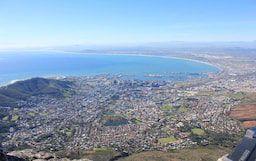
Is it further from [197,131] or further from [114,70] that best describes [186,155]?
[114,70]

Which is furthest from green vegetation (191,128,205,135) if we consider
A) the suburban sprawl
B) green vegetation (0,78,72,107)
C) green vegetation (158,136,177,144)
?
green vegetation (0,78,72,107)

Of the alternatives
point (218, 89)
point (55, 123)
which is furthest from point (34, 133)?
point (218, 89)

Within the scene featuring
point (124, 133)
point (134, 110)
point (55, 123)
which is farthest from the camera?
point (134, 110)

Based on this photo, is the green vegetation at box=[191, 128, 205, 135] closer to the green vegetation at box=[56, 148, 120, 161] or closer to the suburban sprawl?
the suburban sprawl

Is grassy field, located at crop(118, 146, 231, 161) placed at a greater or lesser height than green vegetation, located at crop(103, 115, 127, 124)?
greater

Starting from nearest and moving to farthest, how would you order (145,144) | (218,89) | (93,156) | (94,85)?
(93,156) < (145,144) < (218,89) < (94,85)

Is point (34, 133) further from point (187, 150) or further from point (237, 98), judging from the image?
point (237, 98)

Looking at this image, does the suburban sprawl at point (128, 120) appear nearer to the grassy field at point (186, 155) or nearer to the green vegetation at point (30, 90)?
the grassy field at point (186, 155)

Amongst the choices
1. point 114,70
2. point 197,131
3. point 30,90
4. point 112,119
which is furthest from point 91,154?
point 114,70

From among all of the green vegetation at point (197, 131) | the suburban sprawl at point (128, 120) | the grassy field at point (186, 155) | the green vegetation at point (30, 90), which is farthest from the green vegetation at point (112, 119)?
the green vegetation at point (30, 90)
